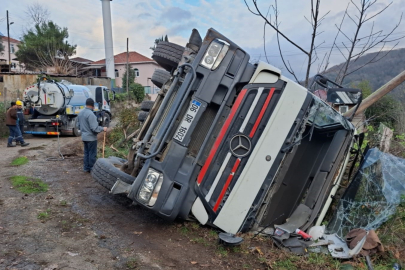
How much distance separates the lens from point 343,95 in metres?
4.57

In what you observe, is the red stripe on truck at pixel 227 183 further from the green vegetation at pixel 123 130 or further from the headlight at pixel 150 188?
the green vegetation at pixel 123 130

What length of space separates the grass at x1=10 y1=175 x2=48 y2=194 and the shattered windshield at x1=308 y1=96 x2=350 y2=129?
13.9 feet

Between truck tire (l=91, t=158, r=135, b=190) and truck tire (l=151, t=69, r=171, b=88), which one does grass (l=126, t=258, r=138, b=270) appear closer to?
truck tire (l=91, t=158, r=135, b=190)

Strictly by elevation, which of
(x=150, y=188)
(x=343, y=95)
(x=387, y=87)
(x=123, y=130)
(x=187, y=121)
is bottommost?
(x=123, y=130)

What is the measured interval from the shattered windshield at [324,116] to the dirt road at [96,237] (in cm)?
169

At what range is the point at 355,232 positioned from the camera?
11.9 feet

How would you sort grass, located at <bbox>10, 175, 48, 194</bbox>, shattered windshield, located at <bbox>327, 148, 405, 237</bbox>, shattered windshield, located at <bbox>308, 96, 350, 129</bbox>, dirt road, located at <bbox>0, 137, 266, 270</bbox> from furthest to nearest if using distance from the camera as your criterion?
grass, located at <bbox>10, 175, 48, 194</bbox> → shattered windshield, located at <bbox>327, 148, 405, 237</bbox> → shattered windshield, located at <bbox>308, 96, 350, 129</bbox> → dirt road, located at <bbox>0, 137, 266, 270</bbox>

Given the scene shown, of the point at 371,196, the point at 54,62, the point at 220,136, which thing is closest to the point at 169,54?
the point at 220,136

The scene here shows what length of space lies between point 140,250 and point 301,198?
2.40 meters

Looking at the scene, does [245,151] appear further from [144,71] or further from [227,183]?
[144,71]

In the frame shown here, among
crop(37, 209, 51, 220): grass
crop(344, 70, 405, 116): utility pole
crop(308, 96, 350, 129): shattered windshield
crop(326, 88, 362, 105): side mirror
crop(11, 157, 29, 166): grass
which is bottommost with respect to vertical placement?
crop(11, 157, 29, 166): grass

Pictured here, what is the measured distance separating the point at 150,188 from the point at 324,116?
2463mm

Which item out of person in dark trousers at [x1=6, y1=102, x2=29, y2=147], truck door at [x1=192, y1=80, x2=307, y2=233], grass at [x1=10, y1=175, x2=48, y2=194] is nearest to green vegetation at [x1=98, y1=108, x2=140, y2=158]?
person in dark trousers at [x1=6, y1=102, x2=29, y2=147]

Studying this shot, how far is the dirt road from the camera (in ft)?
9.77
